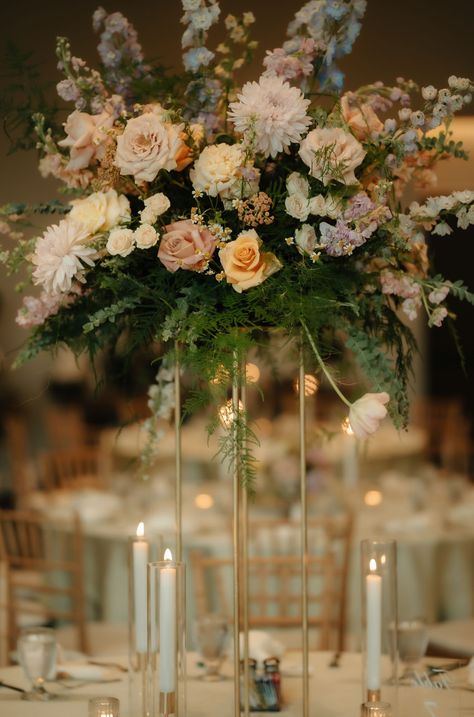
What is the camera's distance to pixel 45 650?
213cm

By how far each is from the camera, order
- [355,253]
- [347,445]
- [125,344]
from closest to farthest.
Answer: [355,253] < [125,344] < [347,445]

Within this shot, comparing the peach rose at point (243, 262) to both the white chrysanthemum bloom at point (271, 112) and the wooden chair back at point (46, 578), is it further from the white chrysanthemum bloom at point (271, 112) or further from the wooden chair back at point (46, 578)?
the wooden chair back at point (46, 578)

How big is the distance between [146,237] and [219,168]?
6.5 inches

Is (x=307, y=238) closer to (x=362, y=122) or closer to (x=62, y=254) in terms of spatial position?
(x=362, y=122)

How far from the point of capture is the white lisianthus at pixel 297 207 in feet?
5.47

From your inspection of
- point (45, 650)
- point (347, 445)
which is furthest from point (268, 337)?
point (347, 445)

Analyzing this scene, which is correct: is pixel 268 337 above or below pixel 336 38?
below

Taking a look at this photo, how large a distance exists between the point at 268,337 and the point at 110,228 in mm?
467

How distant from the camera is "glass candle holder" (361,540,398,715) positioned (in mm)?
1896

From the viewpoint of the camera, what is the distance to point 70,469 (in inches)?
267

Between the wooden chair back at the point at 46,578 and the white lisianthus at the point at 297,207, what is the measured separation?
226 centimetres

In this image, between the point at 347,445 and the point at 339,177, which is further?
the point at 347,445

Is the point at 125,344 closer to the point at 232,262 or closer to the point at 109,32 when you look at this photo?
the point at 232,262

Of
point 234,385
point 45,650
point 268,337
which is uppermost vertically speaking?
point 268,337
